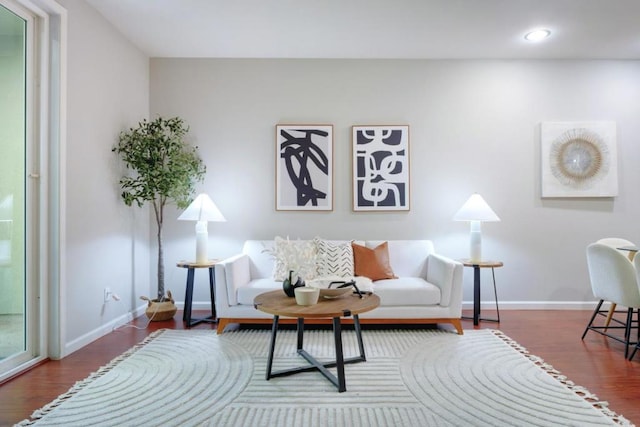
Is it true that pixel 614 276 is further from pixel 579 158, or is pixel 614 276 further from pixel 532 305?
pixel 579 158

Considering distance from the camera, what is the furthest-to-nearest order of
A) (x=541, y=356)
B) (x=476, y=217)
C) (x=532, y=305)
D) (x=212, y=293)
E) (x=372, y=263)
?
(x=532, y=305), (x=212, y=293), (x=476, y=217), (x=372, y=263), (x=541, y=356)

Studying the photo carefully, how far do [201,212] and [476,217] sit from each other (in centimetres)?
263

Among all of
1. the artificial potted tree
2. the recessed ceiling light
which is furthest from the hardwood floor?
the recessed ceiling light

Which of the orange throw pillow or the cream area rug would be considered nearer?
the cream area rug

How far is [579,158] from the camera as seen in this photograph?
13.8 ft

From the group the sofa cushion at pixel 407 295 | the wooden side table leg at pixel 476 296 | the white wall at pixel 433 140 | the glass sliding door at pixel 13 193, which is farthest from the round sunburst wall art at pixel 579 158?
the glass sliding door at pixel 13 193

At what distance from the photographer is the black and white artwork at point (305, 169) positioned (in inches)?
165

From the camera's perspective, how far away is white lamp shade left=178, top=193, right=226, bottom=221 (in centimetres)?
367

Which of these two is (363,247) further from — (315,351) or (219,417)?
(219,417)

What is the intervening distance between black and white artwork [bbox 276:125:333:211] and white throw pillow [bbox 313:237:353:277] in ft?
1.96

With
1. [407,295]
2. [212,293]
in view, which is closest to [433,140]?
[407,295]

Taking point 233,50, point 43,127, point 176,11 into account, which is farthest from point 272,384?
point 233,50

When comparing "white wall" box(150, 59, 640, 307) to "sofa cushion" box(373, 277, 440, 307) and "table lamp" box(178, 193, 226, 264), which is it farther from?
"sofa cushion" box(373, 277, 440, 307)

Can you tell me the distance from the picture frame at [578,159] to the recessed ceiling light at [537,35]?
921 mm
